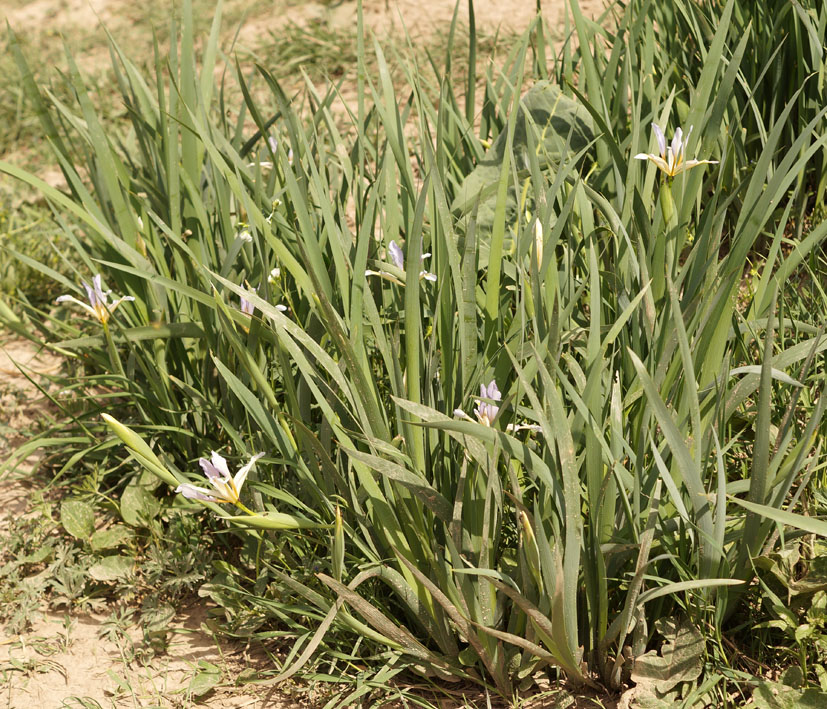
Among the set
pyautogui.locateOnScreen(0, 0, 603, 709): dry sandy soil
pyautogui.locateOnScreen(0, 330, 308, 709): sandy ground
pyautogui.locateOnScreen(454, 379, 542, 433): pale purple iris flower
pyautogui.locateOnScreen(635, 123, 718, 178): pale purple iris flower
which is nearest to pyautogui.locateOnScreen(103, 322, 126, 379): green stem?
pyautogui.locateOnScreen(0, 0, 603, 709): dry sandy soil

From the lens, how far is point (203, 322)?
167cm

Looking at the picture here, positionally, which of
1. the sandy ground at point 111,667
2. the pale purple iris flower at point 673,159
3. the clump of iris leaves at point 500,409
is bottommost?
the sandy ground at point 111,667

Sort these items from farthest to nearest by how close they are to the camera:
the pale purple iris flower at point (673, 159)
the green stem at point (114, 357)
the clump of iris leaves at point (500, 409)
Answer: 1. the green stem at point (114, 357)
2. the pale purple iris flower at point (673, 159)
3. the clump of iris leaves at point (500, 409)

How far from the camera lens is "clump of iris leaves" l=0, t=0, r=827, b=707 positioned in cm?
116

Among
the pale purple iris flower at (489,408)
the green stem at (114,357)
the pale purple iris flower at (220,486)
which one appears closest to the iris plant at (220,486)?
the pale purple iris flower at (220,486)

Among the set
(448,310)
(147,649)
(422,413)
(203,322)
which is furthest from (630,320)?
(147,649)

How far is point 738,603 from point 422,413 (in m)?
0.60

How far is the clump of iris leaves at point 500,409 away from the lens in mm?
1158

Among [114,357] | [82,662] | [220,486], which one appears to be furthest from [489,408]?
[82,662]

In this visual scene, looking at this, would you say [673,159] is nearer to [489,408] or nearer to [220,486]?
[489,408]

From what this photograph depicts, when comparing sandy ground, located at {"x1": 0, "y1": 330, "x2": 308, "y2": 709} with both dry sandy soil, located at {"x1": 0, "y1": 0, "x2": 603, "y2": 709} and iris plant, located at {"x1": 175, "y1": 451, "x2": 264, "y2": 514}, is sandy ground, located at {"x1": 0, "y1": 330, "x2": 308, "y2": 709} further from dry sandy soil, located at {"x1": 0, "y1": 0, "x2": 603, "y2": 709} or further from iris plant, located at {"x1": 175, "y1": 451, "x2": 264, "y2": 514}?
iris plant, located at {"x1": 175, "y1": 451, "x2": 264, "y2": 514}

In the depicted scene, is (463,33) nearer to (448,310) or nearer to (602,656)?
(448,310)

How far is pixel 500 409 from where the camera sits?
1.12 meters

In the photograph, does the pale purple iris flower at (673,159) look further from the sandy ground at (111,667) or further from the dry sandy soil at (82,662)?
the sandy ground at (111,667)
